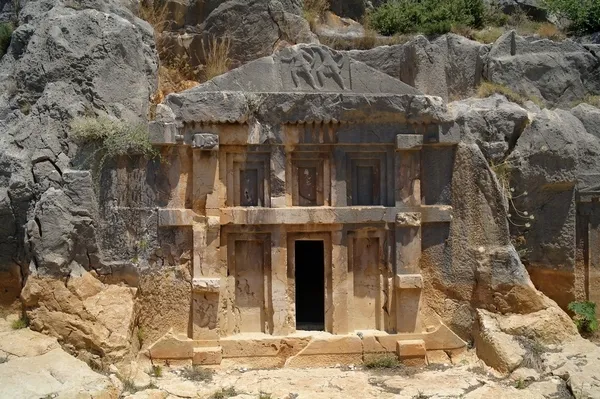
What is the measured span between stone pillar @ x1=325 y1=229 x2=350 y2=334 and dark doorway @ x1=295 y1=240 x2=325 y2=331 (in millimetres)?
1737

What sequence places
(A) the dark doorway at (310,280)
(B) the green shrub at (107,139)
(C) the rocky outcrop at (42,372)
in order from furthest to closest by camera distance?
(A) the dark doorway at (310,280) < (B) the green shrub at (107,139) < (C) the rocky outcrop at (42,372)

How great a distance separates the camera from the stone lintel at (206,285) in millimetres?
7980

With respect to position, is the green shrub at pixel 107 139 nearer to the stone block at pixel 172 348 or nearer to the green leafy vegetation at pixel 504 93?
the stone block at pixel 172 348

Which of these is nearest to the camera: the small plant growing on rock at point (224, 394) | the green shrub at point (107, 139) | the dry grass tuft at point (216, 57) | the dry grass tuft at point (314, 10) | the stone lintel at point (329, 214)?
the small plant growing on rock at point (224, 394)

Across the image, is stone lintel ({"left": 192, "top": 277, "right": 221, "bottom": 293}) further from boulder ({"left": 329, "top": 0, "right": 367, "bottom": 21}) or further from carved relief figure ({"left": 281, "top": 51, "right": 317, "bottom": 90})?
boulder ({"left": 329, "top": 0, "right": 367, "bottom": 21})

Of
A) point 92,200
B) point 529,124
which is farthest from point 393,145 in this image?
point 92,200

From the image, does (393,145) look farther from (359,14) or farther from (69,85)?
(359,14)

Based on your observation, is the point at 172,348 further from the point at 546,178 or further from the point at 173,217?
the point at 546,178

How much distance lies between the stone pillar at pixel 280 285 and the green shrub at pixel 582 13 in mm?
8222

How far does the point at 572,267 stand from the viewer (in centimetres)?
886

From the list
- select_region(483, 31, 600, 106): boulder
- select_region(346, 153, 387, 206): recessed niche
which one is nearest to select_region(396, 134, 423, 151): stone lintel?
select_region(346, 153, 387, 206): recessed niche

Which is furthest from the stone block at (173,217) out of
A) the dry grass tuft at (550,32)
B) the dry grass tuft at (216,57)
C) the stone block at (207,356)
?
the dry grass tuft at (550,32)

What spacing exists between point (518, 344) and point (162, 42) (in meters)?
7.85

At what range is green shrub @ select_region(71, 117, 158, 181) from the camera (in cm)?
780
